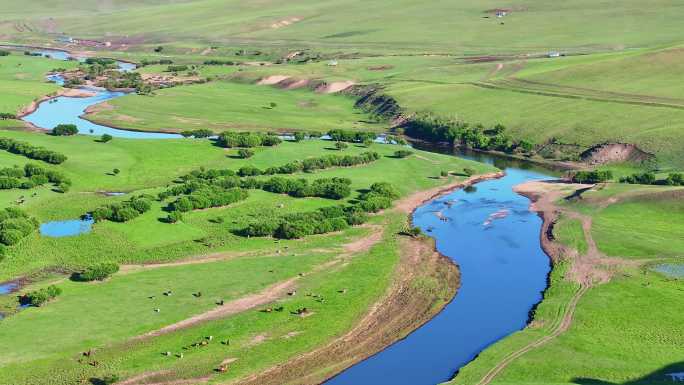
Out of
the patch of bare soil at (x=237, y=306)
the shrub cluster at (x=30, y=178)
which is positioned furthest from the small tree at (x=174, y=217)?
the shrub cluster at (x=30, y=178)

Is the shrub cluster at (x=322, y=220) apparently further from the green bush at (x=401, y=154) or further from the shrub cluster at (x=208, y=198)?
the green bush at (x=401, y=154)

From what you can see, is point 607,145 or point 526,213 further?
point 607,145

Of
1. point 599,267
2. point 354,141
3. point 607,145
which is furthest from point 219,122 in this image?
point 599,267

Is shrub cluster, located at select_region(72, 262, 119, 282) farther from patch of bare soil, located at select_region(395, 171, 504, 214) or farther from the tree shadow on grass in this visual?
the tree shadow on grass

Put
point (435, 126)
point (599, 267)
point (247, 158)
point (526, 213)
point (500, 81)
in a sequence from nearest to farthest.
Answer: point (599, 267)
point (526, 213)
point (247, 158)
point (435, 126)
point (500, 81)

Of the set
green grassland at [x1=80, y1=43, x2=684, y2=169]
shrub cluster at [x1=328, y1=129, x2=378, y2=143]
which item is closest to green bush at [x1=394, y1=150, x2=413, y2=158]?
shrub cluster at [x1=328, y1=129, x2=378, y2=143]

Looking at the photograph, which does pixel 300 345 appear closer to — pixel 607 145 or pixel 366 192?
pixel 366 192

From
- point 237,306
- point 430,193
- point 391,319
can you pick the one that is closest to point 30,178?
point 237,306

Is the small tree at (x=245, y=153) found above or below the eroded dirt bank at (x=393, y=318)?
above
